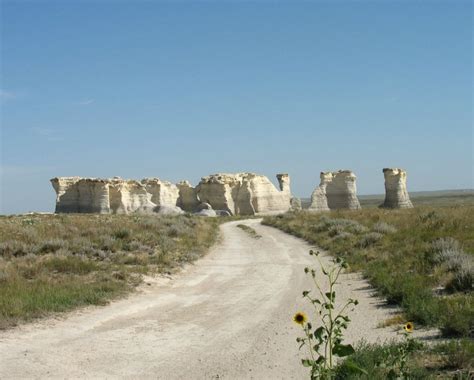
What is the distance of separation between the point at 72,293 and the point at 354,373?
7053 mm

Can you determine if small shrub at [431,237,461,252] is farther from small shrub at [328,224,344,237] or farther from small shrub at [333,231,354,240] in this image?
small shrub at [328,224,344,237]

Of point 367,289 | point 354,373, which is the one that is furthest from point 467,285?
point 354,373

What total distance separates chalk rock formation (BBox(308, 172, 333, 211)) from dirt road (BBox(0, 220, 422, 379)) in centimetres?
5261

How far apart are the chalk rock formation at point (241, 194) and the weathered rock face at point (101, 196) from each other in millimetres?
6785

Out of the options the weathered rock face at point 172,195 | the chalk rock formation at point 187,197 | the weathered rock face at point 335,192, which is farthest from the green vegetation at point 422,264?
the chalk rock formation at point 187,197

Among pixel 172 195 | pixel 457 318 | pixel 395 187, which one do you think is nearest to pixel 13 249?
pixel 457 318

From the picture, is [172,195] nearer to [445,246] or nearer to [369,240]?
[369,240]

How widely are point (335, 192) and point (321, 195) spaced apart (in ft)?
6.77

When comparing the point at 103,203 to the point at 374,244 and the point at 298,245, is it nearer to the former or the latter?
the point at 298,245

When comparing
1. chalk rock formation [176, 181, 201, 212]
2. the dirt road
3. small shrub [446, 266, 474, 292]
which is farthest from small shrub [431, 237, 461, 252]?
chalk rock formation [176, 181, 201, 212]

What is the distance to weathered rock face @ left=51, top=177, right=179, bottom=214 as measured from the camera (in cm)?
6269

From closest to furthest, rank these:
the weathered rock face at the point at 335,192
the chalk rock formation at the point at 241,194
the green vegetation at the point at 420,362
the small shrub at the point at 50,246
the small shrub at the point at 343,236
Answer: the green vegetation at the point at 420,362 < the small shrub at the point at 50,246 < the small shrub at the point at 343,236 < the weathered rock face at the point at 335,192 < the chalk rock formation at the point at 241,194

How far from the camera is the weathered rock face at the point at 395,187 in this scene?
63.4 meters

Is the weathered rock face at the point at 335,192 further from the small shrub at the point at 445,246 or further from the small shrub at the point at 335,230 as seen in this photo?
the small shrub at the point at 445,246
